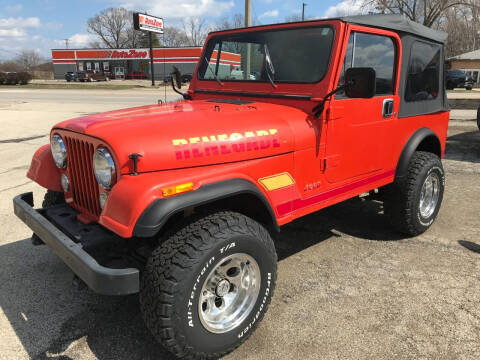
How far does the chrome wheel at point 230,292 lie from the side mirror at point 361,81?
1.27 metres

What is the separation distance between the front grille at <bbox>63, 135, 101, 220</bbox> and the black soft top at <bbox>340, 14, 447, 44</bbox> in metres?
2.06

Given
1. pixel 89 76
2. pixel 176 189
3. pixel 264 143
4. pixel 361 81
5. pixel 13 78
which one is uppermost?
pixel 89 76

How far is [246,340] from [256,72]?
212 cm

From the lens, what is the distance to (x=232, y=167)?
234cm

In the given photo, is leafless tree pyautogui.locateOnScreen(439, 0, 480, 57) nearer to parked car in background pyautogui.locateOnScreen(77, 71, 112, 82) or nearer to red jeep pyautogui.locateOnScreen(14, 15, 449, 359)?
parked car in background pyautogui.locateOnScreen(77, 71, 112, 82)

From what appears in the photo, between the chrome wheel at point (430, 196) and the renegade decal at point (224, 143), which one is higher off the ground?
the renegade decal at point (224, 143)

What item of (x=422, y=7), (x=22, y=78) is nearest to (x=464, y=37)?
(x=422, y=7)

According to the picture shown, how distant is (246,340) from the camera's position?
2.49 m

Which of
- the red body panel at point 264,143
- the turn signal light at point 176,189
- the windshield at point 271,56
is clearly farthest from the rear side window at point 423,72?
the turn signal light at point 176,189

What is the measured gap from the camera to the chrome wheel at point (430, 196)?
4.07 metres

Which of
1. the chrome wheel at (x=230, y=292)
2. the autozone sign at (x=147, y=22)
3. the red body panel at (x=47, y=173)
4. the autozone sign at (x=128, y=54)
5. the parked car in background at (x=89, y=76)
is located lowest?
the chrome wheel at (x=230, y=292)

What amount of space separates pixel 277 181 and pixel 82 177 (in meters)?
1.27

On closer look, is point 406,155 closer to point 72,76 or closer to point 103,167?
point 103,167

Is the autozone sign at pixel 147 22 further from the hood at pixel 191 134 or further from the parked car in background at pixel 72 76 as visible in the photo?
the hood at pixel 191 134
